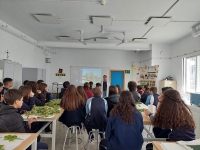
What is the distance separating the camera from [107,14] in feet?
14.2

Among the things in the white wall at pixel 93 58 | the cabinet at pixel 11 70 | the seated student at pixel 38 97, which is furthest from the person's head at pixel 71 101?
the white wall at pixel 93 58

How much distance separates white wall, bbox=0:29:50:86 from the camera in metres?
5.18

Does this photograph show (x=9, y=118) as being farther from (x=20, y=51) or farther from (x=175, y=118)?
(x=20, y=51)

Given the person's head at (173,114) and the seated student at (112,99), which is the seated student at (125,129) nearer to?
the person's head at (173,114)

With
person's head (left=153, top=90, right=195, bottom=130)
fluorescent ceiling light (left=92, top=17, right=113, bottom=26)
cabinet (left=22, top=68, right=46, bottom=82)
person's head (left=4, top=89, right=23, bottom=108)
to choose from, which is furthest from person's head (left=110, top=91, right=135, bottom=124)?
cabinet (left=22, top=68, right=46, bottom=82)

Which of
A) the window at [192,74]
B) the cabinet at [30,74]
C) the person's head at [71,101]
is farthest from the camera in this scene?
the cabinet at [30,74]

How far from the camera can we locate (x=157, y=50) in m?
7.75

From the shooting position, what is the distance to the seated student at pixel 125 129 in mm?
2002

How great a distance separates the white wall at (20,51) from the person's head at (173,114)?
4.72 meters

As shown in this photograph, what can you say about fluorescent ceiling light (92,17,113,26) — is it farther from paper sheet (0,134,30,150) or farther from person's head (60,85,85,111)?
paper sheet (0,134,30,150)

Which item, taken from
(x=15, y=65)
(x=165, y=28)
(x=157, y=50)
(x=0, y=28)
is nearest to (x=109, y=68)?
(x=157, y=50)

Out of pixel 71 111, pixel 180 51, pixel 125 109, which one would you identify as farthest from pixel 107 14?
pixel 180 51

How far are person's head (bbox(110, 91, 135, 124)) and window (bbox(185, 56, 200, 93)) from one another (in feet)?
14.3

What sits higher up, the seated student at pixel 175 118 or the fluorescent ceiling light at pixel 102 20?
the fluorescent ceiling light at pixel 102 20
